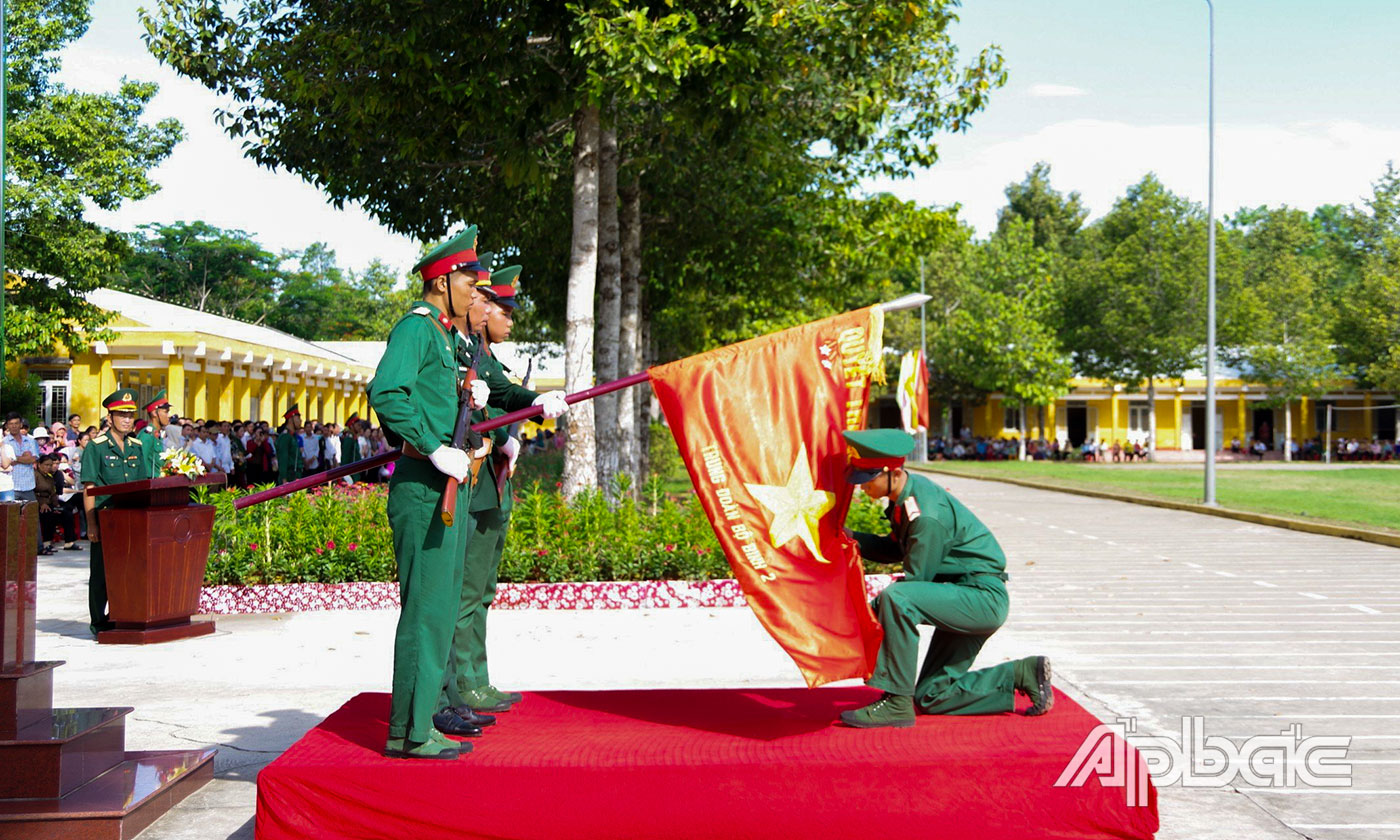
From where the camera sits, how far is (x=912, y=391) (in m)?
5.30

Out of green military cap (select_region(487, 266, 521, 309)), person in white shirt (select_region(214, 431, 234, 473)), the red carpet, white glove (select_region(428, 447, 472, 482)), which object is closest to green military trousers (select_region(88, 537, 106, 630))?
green military cap (select_region(487, 266, 521, 309))

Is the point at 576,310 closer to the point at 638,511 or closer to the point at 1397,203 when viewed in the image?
the point at 638,511

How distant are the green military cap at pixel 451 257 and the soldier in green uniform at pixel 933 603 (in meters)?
1.87

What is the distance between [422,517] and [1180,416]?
65296 millimetres

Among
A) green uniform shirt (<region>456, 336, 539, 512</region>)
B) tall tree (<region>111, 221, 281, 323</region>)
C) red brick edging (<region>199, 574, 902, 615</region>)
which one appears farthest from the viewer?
tall tree (<region>111, 221, 281, 323</region>)

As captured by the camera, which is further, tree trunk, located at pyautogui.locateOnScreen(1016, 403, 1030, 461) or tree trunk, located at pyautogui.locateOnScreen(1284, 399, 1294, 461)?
tree trunk, located at pyautogui.locateOnScreen(1016, 403, 1030, 461)

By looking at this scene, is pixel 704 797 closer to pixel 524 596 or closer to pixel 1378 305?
pixel 524 596

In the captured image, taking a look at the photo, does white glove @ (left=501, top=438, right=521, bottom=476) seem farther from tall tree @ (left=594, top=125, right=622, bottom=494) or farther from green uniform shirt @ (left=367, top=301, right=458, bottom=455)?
tall tree @ (left=594, top=125, right=622, bottom=494)

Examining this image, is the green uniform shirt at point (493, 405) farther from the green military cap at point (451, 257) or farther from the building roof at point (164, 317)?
the building roof at point (164, 317)

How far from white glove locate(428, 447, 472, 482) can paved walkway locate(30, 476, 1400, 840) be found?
3.97 ft

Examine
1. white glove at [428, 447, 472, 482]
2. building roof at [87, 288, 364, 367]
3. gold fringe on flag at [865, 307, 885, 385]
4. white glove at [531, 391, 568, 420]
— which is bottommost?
white glove at [428, 447, 472, 482]

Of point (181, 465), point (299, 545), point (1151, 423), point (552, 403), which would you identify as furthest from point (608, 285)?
point (1151, 423)

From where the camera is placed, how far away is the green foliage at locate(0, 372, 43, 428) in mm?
24172

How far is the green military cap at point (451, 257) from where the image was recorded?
545 cm
